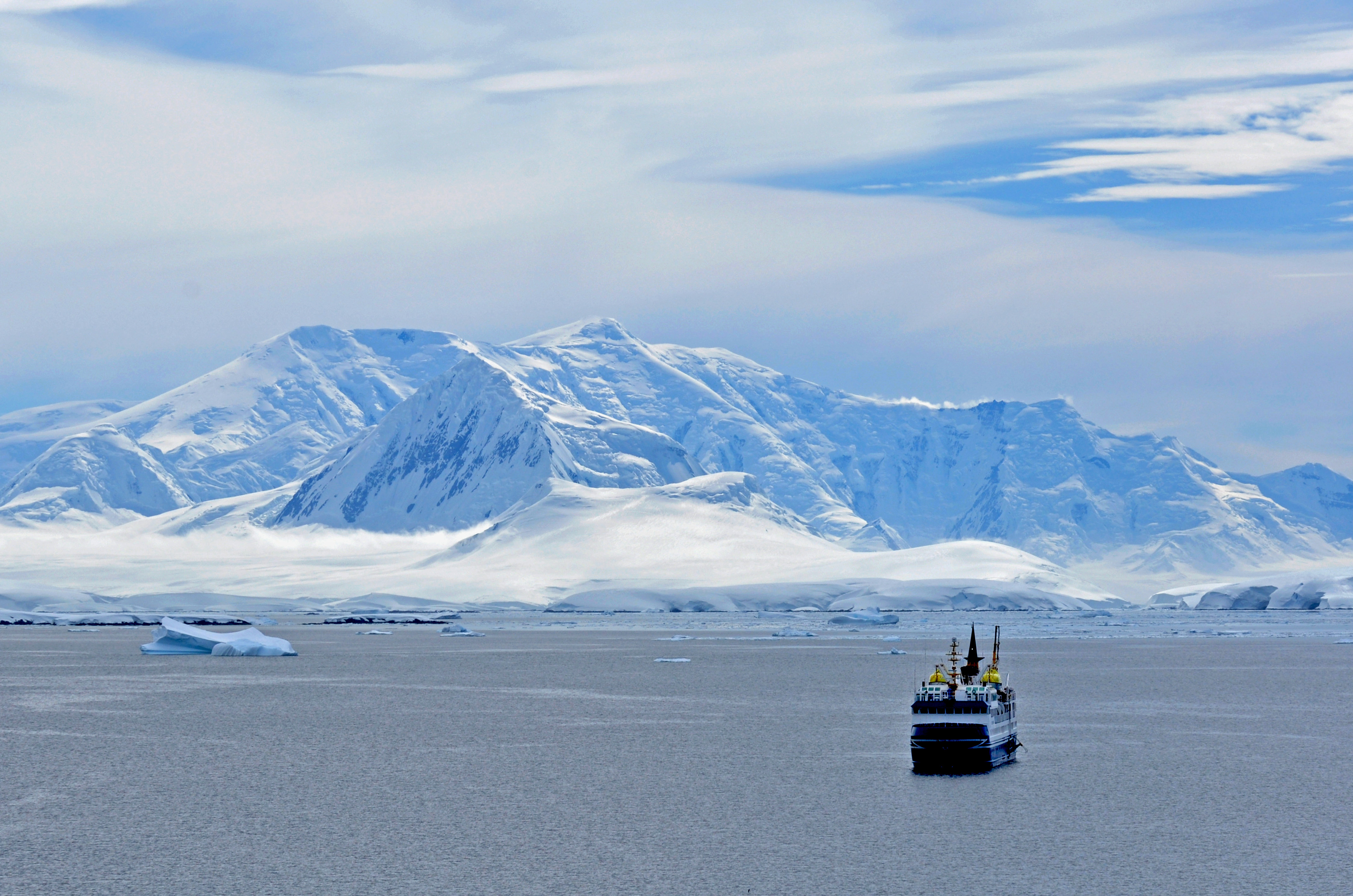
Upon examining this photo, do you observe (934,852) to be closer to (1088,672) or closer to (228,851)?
(228,851)

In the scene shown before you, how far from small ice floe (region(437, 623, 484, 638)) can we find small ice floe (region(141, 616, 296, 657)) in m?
41.2

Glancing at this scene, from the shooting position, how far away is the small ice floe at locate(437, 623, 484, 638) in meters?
176

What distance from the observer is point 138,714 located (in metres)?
73.4

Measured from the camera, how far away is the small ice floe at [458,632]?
176500 mm

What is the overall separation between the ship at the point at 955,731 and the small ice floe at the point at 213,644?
81.4 metres

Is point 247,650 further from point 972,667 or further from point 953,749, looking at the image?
point 953,749

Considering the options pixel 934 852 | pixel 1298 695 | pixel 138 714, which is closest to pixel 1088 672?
pixel 1298 695

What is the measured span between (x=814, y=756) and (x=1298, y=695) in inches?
1645

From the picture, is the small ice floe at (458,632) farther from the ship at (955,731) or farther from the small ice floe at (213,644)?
the ship at (955,731)

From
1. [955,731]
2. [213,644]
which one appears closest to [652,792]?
[955,731]

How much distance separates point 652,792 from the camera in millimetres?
49125

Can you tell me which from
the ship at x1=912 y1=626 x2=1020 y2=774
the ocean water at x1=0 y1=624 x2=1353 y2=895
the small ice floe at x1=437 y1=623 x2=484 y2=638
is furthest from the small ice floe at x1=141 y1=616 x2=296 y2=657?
the ship at x1=912 y1=626 x2=1020 y2=774

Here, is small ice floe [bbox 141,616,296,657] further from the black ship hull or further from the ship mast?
the black ship hull

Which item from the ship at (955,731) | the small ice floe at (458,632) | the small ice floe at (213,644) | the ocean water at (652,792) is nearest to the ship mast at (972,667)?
the ship at (955,731)
